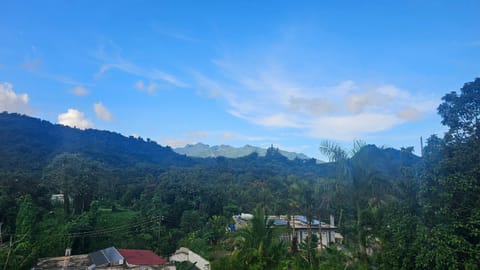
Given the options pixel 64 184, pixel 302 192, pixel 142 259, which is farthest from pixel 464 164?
pixel 64 184

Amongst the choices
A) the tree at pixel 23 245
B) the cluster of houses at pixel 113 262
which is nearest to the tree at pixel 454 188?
the cluster of houses at pixel 113 262

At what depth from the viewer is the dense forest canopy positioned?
437 inches

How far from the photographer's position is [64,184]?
34312mm

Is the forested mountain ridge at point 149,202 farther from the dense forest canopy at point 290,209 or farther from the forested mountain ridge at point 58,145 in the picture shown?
the forested mountain ridge at point 58,145

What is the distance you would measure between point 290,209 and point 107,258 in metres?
13.5

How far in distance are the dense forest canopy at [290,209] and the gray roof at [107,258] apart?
332 cm

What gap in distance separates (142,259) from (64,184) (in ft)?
52.0

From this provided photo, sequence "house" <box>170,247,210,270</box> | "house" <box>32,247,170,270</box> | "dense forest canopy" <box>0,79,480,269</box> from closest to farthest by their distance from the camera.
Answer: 1. "dense forest canopy" <box>0,79,480,269</box>
2. "house" <box>32,247,170,270</box>
3. "house" <box>170,247,210,270</box>

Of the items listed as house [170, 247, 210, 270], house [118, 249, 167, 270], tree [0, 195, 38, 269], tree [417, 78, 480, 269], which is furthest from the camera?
house [170, 247, 210, 270]

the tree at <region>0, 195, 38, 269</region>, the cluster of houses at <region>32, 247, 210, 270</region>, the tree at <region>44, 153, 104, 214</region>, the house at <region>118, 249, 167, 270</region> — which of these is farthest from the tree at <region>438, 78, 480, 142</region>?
the tree at <region>44, 153, 104, 214</region>

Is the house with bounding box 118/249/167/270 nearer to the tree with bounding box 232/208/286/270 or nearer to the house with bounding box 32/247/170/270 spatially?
the house with bounding box 32/247/170/270

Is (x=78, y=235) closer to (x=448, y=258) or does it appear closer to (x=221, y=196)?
(x=221, y=196)

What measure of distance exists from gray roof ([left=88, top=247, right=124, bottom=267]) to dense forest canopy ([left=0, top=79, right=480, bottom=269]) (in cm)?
332

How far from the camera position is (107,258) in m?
21.6
